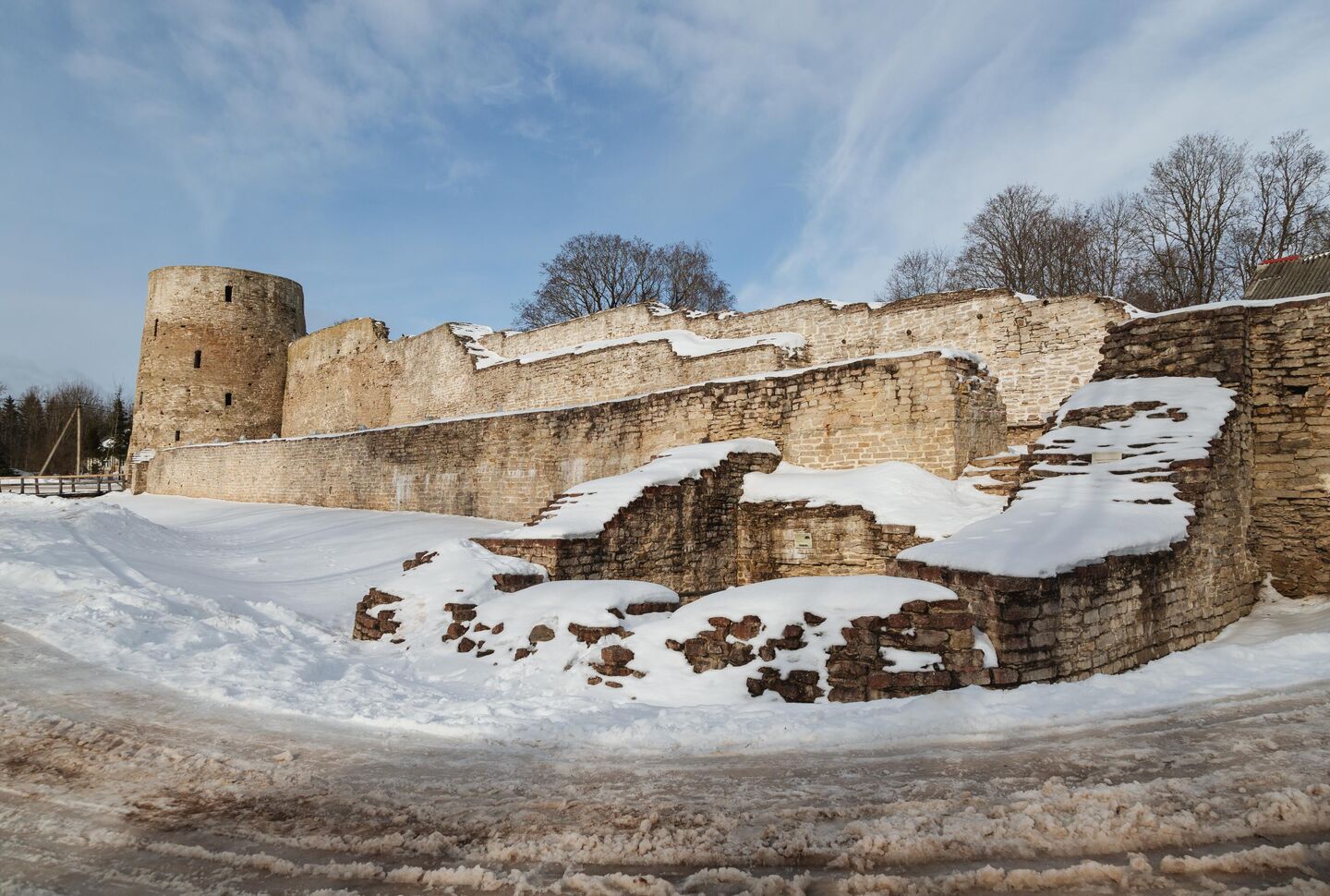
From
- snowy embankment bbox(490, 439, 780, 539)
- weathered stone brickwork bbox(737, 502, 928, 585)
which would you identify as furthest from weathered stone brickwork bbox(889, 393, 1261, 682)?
snowy embankment bbox(490, 439, 780, 539)

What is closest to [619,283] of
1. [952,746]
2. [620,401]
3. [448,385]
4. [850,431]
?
[448,385]

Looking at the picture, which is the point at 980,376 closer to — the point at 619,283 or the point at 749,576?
the point at 749,576

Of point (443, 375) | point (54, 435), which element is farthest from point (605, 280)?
point (54, 435)

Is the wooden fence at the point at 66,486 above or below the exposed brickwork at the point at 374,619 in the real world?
above

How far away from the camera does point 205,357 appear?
1316 inches

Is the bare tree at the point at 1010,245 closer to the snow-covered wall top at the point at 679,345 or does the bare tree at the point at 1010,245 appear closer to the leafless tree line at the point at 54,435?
the snow-covered wall top at the point at 679,345

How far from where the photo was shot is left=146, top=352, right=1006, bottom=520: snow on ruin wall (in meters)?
9.29

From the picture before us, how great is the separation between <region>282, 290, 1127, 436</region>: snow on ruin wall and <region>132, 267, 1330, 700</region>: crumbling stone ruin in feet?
0.28

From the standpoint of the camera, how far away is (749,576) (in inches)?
387

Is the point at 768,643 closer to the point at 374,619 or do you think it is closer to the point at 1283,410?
the point at 374,619

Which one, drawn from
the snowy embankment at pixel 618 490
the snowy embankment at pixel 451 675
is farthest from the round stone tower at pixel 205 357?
the snowy embankment at pixel 618 490

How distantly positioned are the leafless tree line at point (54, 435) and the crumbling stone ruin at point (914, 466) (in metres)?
45.3

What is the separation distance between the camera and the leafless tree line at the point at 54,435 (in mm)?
53250

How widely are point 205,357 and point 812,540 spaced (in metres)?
35.2
